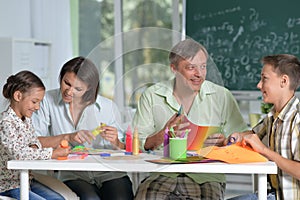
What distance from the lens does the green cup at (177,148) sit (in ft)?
6.66

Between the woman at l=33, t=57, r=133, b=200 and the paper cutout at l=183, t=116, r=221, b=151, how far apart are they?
254 mm

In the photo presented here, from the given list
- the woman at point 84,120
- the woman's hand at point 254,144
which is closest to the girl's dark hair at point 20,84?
the woman at point 84,120

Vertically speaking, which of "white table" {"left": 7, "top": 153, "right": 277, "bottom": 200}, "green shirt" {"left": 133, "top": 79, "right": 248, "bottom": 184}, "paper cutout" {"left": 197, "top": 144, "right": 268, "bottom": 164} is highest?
"green shirt" {"left": 133, "top": 79, "right": 248, "bottom": 184}

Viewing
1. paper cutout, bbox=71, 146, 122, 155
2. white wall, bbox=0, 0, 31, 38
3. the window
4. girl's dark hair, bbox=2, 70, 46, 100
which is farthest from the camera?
white wall, bbox=0, 0, 31, 38

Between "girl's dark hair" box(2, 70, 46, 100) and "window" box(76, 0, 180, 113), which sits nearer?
"window" box(76, 0, 180, 113)

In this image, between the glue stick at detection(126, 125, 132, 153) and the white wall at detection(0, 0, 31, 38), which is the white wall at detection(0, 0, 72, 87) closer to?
the white wall at detection(0, 0, 31, 38)

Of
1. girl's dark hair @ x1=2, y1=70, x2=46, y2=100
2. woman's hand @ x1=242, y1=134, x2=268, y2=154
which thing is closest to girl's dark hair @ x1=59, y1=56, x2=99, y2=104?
girl's dark hair @ x1=2, y1=70, x2=46, y2=100

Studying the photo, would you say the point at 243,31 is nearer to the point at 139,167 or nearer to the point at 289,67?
the point at 289,67

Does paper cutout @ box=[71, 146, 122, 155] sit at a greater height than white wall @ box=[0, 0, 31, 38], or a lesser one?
lesser

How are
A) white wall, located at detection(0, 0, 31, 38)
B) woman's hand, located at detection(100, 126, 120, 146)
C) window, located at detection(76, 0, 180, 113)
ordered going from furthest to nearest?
white wall, located at detection(0, 0, 31, 38) → woman's hand, located at detection(100, 126, 120, 146) → window, located at detection(76, 0, 180, 113)

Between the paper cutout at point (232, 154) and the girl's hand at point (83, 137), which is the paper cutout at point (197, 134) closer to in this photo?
the paper cutout at point (232, 154)

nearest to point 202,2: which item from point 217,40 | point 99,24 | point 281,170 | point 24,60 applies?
point 217,40

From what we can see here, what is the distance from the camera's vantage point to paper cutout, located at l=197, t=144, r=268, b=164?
2059 mm

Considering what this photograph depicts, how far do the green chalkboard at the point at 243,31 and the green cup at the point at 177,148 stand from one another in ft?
7.31
